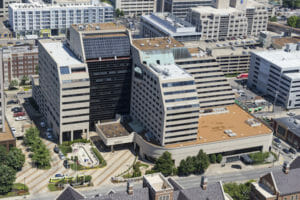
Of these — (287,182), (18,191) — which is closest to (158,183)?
(287,182)

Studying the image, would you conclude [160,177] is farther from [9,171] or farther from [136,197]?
[9,171]

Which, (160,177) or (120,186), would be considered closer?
(160,177)

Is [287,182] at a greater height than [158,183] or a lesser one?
lesser

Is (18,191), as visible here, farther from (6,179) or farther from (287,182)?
(287,182)

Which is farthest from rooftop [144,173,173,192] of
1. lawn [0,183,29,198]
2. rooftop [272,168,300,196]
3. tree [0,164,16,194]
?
tree [0,164,16,194]

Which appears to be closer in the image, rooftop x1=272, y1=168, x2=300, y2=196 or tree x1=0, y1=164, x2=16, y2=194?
rooftop x1=272, y1=168, x2=300, y2=196

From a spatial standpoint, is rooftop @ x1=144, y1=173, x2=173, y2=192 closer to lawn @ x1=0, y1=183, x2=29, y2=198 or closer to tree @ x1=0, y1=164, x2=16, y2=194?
lawn @ x1=0, y1=183, x2=29, y2=198

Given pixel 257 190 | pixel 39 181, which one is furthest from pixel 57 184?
pixel 257 190

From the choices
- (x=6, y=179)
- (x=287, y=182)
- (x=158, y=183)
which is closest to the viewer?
(x=158, y=183)
